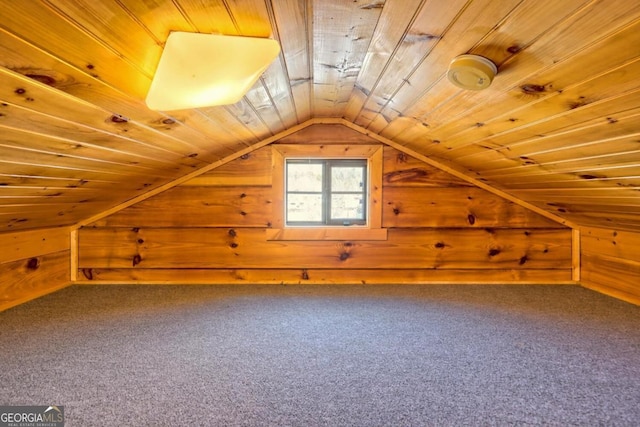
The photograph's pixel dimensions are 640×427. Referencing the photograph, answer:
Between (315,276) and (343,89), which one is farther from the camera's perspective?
(315,276)

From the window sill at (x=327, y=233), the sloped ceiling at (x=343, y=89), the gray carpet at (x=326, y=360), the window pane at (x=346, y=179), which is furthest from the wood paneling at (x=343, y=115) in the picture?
the gray carpet at (x=326, y=360)

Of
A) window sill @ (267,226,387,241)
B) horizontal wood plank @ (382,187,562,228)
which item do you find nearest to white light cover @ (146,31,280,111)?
window sill @ (267,226,387,241)

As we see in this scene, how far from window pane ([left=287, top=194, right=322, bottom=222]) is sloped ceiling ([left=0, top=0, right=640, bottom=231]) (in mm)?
748

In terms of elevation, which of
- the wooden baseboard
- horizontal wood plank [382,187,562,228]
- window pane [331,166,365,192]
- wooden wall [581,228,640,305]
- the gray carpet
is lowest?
the gray carpet

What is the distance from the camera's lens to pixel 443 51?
3.41 ft

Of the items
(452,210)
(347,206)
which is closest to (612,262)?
(452,210)

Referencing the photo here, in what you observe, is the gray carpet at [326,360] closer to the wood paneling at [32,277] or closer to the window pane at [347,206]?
the wood paneling at [32,277]

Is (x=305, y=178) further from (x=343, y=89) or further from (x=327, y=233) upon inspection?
(x=343, y=89)

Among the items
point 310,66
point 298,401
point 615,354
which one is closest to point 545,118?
point 310,66

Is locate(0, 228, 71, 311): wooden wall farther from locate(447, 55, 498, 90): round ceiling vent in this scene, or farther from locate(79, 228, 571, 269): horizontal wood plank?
locate(447, 55, 498, 90): round ceiling vent

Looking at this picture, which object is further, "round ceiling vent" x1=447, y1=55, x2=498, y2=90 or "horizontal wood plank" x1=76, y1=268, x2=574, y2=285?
"horizontal wood plank" x1=76, y1=268, x2=574, y2=285

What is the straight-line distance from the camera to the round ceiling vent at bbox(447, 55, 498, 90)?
0.99 metres

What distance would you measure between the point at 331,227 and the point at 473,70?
177cm

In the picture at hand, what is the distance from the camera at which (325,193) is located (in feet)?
8.96
